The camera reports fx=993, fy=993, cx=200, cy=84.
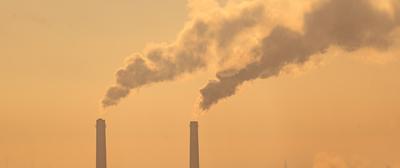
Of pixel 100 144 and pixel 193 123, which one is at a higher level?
pixel 193 123

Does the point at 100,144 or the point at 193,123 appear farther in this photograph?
the point at 193,123

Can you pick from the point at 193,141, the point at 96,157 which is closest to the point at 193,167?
the point at 193,141

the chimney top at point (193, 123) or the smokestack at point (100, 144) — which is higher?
the chimney top at point (193, 123)

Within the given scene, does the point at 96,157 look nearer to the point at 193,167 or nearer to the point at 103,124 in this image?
the point at 103,124

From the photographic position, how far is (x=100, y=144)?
67.5 metres

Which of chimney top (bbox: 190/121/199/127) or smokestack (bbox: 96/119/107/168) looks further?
chimney top (bbox: 190/121/199/127)

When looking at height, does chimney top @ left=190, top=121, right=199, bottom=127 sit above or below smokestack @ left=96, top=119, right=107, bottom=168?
above

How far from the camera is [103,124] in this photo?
225ft

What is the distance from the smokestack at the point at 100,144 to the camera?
67.6 m

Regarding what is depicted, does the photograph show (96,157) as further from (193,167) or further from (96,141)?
(193,167)

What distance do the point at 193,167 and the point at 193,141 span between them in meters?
1.81

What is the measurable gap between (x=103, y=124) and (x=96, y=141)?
1.44 metres

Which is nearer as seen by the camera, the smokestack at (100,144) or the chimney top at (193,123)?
the smokestack at (100,144)

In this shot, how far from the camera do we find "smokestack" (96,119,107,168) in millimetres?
67562
